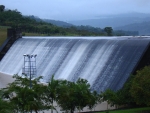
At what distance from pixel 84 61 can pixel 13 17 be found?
43140mm

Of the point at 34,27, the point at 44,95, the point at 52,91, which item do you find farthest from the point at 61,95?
the point at 34,27

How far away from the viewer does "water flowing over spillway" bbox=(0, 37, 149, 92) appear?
20.7 meters

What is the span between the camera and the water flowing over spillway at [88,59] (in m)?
20.7

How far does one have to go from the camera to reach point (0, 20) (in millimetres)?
62438

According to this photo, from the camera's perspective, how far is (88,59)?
24.5 metres

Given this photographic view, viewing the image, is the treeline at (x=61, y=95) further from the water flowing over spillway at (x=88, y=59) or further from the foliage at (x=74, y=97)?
the water flowing over spillway at (x=88, y=59)

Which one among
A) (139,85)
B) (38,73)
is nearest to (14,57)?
(38,73)

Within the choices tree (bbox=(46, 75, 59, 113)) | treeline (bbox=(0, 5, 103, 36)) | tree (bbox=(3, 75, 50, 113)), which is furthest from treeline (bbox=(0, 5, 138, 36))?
tree (bbox=(3, 75, 50, 113))

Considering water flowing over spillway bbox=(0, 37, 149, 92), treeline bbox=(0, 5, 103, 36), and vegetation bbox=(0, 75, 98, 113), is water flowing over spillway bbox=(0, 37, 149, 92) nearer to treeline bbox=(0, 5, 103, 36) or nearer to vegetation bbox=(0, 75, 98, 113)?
vegetation bbox=(0, 75, 98, 113)

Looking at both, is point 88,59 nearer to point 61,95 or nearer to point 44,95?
point 61,95

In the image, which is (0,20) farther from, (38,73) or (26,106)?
(26,106)

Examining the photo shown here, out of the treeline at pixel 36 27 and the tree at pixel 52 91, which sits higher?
the treeline at pixel 36 27

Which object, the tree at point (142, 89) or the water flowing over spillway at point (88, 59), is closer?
the tree at point (142, 89)

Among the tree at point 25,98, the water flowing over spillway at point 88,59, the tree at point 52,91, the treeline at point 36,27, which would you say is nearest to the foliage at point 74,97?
the tree at point 52,91
